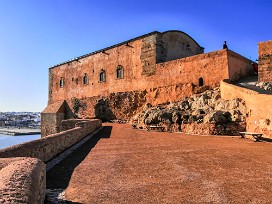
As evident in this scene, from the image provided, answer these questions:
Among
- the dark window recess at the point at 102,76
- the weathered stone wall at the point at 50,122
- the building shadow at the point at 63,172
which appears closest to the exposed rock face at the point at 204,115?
the building shadow at the point at 63,172

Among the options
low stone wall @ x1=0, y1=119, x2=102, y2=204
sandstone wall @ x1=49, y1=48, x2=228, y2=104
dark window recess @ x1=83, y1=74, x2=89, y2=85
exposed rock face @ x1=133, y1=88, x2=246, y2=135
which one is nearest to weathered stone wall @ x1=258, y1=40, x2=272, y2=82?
sandstone wall @ x1=49, y1=48, x2=228, y2=104

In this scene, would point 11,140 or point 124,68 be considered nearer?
point 124,68

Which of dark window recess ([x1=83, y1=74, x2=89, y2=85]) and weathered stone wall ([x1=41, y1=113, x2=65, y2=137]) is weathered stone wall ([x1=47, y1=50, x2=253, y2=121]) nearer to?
dark window recess ([x1=83, y1=74, x2=89, y2=85])

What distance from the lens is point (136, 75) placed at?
24.5 meters

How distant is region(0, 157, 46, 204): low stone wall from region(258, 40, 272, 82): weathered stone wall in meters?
14.5

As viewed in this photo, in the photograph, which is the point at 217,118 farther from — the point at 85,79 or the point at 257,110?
the point at 85,79

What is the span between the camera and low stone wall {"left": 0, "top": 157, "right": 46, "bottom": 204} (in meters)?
2.67

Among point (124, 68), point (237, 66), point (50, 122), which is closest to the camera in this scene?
point (237, 66)

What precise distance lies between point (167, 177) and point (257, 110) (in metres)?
7.98

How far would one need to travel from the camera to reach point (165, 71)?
21.3m

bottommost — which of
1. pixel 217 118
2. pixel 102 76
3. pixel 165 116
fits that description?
pixel 217 118

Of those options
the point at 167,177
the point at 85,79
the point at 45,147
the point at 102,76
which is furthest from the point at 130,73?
the point at 167,177

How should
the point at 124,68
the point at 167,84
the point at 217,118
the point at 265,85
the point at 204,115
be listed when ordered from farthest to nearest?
the point at 124,68, the point at 167,84, the point at 204,115, the point at 265,85, the point at 217,118

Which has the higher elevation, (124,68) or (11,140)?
(124,68)
